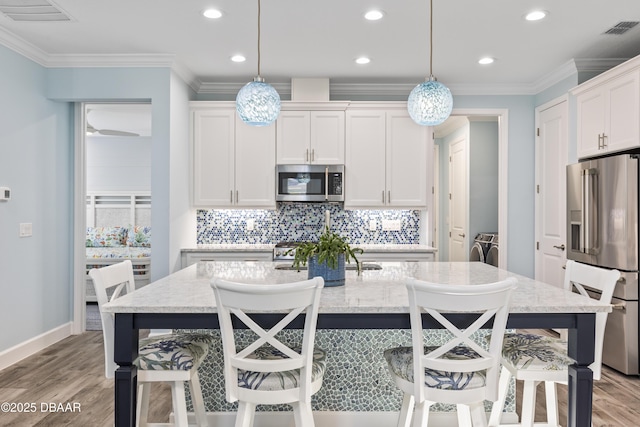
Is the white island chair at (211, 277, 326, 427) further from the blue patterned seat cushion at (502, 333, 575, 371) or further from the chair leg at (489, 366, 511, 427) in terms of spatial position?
the chair leg at (489, 366, 511, 427)

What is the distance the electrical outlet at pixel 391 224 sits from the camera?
528cm

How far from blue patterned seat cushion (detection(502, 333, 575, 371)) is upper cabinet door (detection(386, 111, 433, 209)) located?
2.76 meters

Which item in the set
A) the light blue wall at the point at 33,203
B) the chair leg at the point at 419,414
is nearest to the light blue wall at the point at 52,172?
the light blue wall at the point at 33,203

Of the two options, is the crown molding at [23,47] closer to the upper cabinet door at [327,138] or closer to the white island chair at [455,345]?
the upper cabinet door at [327,138]

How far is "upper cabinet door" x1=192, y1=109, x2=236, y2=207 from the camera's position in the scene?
4.95 meters

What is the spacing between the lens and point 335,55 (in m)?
4.21

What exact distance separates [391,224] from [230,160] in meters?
1.86

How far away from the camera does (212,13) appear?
10.9 feet

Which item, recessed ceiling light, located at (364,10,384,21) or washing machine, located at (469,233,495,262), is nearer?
recessed ceiling light, located at (364,10,384,21)

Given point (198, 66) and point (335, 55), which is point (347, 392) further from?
point (198, 66)

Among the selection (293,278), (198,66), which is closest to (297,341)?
(293,278)

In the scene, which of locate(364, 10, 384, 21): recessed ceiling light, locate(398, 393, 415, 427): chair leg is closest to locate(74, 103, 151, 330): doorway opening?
locate(364, 10, 384, 21): recessed ceiling light

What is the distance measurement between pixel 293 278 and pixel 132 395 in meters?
0.95

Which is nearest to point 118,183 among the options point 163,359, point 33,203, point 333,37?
point 33,203
